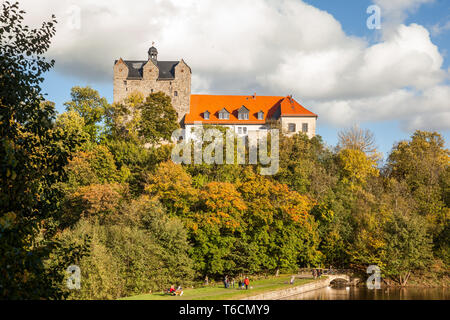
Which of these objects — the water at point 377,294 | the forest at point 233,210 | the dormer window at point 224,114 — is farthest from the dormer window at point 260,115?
the water at point 377,294

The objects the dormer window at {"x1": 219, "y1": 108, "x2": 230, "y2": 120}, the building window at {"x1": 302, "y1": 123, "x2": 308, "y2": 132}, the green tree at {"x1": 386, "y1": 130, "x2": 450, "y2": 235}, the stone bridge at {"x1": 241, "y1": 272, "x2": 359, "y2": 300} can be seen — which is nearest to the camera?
the stone bridge at {"x1": 241, "y1": 272, "x2": 359, "y2": 300}

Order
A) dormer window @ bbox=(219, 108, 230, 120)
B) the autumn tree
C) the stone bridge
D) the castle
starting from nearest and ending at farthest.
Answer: the autumn tree → the stone bridge → the castle → dormer window @ bbox=(219, 108, 230, 120)

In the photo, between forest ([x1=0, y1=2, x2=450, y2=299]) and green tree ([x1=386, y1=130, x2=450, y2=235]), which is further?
green tree ([x1=386, y1=130, x2=450, y2=235])

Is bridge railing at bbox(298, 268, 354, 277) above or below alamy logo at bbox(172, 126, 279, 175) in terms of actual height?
below

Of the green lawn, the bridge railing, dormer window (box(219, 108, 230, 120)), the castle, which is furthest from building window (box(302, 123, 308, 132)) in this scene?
the green lawn

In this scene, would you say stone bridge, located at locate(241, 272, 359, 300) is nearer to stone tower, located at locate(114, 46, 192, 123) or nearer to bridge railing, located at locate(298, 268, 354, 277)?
bridge railing, located at locate(298, 268, 354, 277)

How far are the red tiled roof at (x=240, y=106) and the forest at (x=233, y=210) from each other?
8333mm

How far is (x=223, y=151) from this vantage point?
46.4 m

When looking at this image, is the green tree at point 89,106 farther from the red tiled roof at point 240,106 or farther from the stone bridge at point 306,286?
the stone bridge at point 306,286

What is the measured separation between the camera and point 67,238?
94.9 feet

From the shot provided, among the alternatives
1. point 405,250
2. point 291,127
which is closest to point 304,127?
point 291,127

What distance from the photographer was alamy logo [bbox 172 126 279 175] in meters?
44.6

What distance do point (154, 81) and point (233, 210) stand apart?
1553 inches
